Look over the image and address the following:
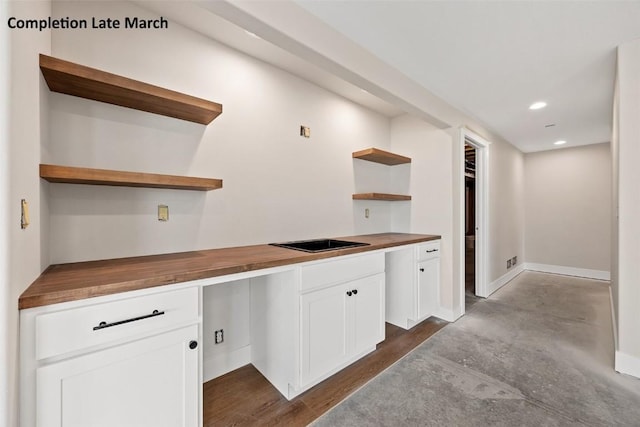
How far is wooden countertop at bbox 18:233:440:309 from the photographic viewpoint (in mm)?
975

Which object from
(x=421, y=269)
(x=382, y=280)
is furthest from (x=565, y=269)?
(x=382, y=280)

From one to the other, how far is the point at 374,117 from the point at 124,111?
8.49 ft

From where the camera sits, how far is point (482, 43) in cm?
190

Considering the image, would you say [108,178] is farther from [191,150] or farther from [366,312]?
[366,312]

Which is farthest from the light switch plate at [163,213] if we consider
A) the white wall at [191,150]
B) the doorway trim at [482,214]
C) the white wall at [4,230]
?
the doorway trim at [482,214]

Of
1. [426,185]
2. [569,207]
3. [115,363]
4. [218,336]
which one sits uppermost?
[426,185]

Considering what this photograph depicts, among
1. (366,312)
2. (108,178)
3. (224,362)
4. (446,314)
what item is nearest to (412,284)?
(446,314)

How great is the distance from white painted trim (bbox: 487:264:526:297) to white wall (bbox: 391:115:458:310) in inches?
52.8

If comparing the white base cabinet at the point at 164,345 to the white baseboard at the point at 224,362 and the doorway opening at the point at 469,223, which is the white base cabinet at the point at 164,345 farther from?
the doorway opening at the point at 469,223

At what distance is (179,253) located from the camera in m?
1.77

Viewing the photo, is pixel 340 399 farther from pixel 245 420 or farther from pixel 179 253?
pixel 179 253

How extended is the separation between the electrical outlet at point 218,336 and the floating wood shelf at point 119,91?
1.53 m

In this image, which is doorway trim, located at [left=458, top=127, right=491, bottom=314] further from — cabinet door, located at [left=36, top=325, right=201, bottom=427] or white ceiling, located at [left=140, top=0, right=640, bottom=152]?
cabinet door, located at [left=36, top=325, right=201, bottom=427]

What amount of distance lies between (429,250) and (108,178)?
280 cm
